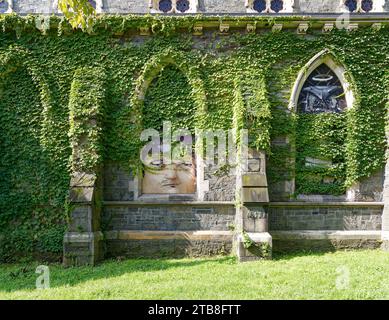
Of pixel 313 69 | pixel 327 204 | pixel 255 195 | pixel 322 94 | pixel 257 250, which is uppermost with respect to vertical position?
pixel 313 69

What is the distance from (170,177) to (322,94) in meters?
4.92

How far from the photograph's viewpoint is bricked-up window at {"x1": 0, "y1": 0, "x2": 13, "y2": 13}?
11.4m

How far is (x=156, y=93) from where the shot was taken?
1013 cm

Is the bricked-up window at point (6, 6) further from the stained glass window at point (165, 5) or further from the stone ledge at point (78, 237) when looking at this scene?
the stone ledge at point (78, 237)

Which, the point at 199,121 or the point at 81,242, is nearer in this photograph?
the point at 81,242

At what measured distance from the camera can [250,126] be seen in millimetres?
9469

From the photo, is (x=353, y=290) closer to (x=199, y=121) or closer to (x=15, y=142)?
(x=199, y=121)

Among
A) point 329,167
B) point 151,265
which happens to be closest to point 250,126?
point 329,167

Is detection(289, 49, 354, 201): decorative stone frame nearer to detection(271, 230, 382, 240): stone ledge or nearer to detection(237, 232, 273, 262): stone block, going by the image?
detection(271, 230, 382, 240): stone ledge

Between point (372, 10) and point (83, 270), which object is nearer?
point (83, 270)

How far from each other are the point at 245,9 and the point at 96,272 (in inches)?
349

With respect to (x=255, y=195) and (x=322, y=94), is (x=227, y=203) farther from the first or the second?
(x=322, y=94)

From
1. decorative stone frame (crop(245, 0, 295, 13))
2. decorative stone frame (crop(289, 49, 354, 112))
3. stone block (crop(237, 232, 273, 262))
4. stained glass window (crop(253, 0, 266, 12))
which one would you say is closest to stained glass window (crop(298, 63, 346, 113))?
decorative stone frame (crop(289, 49, 354, 112))

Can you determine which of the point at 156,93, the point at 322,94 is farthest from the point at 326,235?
the point at 156,93
